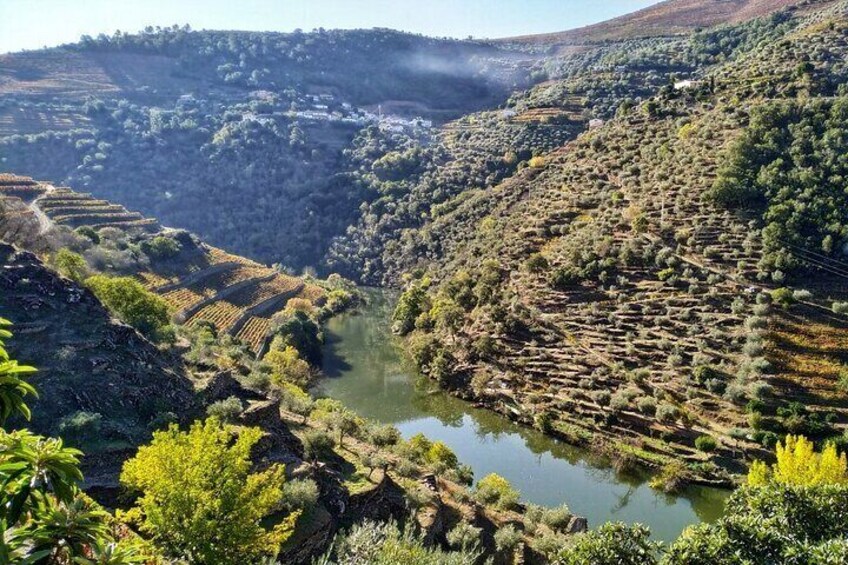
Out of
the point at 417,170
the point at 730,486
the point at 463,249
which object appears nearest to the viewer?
the point at 730,486

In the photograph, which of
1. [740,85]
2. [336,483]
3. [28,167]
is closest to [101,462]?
[336,483]

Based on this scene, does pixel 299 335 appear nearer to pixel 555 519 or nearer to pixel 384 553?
pixel 555 519

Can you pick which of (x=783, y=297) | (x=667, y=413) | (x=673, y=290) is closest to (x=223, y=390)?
(x=667, y=413)

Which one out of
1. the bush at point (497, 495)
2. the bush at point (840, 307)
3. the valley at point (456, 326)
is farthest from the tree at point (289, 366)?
the bush at point (840, 307)

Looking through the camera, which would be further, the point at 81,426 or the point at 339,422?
the point at 339,422

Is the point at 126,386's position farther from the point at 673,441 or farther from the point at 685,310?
the point at 685,310

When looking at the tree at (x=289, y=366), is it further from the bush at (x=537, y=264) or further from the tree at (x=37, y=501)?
the tree at (x=37, y=501)

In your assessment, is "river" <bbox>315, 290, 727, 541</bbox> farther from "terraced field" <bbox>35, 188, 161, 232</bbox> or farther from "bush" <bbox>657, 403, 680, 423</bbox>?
"terraced field" <bbox>35, 188, 161, 232</bbox>
